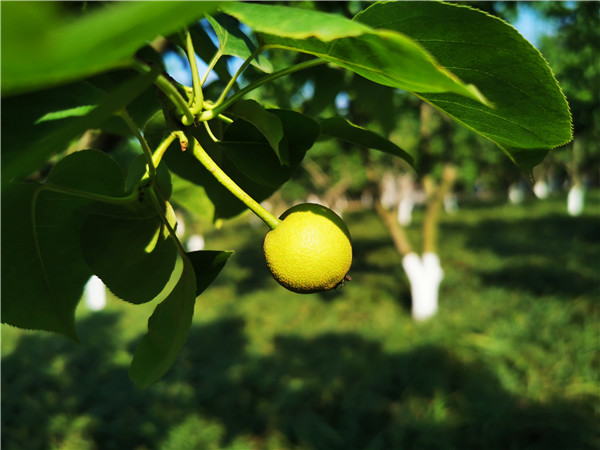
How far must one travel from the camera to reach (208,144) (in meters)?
0.64

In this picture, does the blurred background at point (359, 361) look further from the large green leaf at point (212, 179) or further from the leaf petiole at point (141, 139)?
the leaf petiole at point (141, 139)

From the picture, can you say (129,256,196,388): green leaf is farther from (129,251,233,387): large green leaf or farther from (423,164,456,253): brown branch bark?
(423,164,456,253): brown branch bark

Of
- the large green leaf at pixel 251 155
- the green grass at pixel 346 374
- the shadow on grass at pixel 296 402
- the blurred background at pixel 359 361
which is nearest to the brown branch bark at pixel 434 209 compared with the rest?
the blurred background at pixel 359 361

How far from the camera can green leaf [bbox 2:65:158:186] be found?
329 millimetres

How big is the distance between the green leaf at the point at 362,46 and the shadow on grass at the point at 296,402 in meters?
3.81

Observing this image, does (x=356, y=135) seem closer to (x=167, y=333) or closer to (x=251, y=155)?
(x=251, y=155)

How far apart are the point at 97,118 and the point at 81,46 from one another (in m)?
0.13

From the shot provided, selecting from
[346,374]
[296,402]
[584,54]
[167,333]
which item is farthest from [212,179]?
[584,54]

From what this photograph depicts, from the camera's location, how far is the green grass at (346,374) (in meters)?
3.99

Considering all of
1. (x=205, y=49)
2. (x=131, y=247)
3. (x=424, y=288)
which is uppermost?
(x=424, y=288)

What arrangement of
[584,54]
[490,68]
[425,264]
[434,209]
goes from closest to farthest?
[490,68] → [425,264] → [434,209] → [584,54]

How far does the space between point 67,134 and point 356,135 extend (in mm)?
378

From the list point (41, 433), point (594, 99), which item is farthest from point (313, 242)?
point (594, 99)

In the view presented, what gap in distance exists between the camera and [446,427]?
3.95 meters
